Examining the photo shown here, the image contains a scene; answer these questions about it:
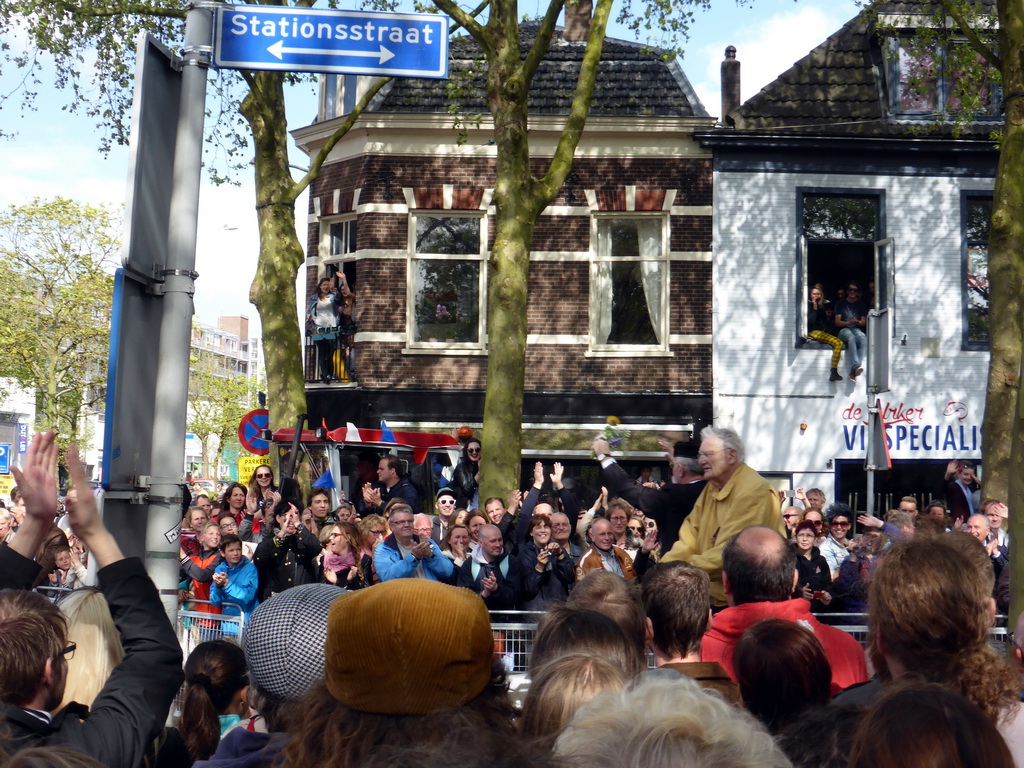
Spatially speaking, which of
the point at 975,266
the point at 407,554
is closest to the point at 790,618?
the point at 407,554

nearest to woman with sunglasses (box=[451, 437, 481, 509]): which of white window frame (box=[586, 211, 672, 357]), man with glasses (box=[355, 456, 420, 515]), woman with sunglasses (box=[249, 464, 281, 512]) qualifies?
man with glasses (box=[355, 456, 420, 515])

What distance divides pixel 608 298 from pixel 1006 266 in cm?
776

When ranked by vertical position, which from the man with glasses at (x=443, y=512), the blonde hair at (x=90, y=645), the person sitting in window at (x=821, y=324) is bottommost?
the man with glasses at (x=443, y=512)

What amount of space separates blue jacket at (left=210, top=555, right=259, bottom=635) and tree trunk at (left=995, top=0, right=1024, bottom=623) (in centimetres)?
732

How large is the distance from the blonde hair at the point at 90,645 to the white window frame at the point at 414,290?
16.3 metres

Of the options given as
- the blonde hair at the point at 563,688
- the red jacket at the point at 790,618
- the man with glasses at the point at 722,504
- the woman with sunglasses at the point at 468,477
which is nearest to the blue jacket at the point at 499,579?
the man with glasses at the point at 722,504

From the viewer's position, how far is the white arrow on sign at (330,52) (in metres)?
5.03

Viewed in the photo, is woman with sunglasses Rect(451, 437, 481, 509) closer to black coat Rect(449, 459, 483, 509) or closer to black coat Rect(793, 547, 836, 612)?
black coat Rect(449, 459, 483, 509)

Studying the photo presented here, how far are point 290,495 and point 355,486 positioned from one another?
3053mm

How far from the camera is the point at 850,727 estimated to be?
2.57 meters

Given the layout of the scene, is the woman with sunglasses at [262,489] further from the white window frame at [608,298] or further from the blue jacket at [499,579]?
the white window frame at [608,298]

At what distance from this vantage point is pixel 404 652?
80.6 inches

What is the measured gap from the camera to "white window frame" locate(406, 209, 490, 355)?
1933cm

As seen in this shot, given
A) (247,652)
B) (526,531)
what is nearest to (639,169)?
(526,531)
